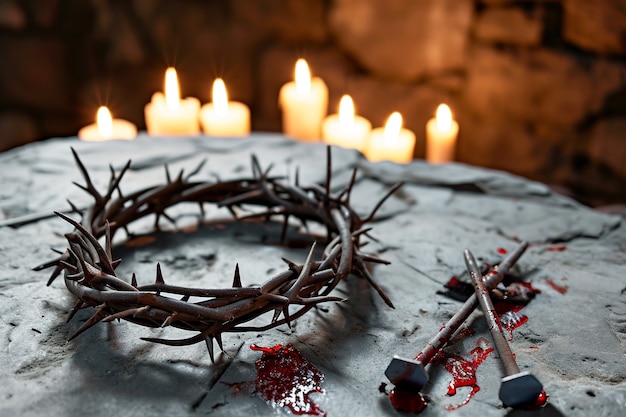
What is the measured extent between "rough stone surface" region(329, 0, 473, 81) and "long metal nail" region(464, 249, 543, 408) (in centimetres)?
261

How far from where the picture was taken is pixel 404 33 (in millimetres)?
4043

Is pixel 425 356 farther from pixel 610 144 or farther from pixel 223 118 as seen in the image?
pixel 610 144

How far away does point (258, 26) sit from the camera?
183 inches

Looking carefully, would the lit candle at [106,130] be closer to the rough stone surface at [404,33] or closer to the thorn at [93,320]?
the rough stone surface at [404,33]

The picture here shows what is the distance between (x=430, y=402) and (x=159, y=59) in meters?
4.14

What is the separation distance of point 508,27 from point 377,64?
884 millimetres

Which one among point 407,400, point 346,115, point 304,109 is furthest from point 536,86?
point 407,400

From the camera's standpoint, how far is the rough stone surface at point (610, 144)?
11.5 feet

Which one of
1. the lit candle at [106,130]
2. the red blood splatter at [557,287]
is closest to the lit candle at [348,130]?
the lit candle at [106,130]

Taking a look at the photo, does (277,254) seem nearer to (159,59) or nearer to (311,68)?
(311,68)

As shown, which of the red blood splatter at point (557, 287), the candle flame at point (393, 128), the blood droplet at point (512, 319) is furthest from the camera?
the candle flame at point (393, 128)

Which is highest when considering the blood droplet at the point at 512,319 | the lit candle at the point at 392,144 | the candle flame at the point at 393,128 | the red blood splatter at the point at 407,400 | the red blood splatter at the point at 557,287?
the candle flame at the point at 393,128

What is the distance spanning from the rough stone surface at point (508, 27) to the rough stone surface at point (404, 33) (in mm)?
104

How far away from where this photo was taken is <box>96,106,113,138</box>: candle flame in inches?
136
